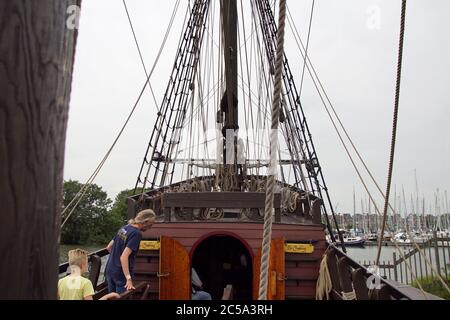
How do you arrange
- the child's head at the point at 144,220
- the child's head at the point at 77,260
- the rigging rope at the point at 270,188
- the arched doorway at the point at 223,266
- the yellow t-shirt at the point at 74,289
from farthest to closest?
the arched doorway at the point at 223,266
the child's head at the point at 144,220
the child's head at the point at 77,260
the yellow t-shirt at the point at 74,289
the rigging rope at the point at 270,188

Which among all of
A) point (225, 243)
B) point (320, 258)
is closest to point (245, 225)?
point (320, 258)

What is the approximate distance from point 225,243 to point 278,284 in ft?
6.40

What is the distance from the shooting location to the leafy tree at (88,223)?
36812 millimetres

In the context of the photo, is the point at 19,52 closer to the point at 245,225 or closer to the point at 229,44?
the point at 245,225

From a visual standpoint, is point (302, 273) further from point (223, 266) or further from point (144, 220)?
point (144, 220)

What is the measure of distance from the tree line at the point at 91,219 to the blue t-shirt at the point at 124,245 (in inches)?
1340

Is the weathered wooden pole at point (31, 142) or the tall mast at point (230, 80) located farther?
the tall mast at point (230, 80)

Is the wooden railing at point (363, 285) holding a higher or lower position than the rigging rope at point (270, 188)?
lower

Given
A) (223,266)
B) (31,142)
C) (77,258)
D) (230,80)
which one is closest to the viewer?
(31,142)

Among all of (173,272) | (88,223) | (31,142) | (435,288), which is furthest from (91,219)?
(31,142)

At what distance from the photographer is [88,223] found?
3734 cm

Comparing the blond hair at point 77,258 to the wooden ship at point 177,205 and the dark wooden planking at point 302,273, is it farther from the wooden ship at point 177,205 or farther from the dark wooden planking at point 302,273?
the dark wooden planking at point 302,273

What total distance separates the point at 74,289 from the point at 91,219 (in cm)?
3883

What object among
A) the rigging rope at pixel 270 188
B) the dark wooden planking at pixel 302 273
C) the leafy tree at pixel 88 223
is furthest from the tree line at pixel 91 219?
the rigging rope at pixel 270 188
